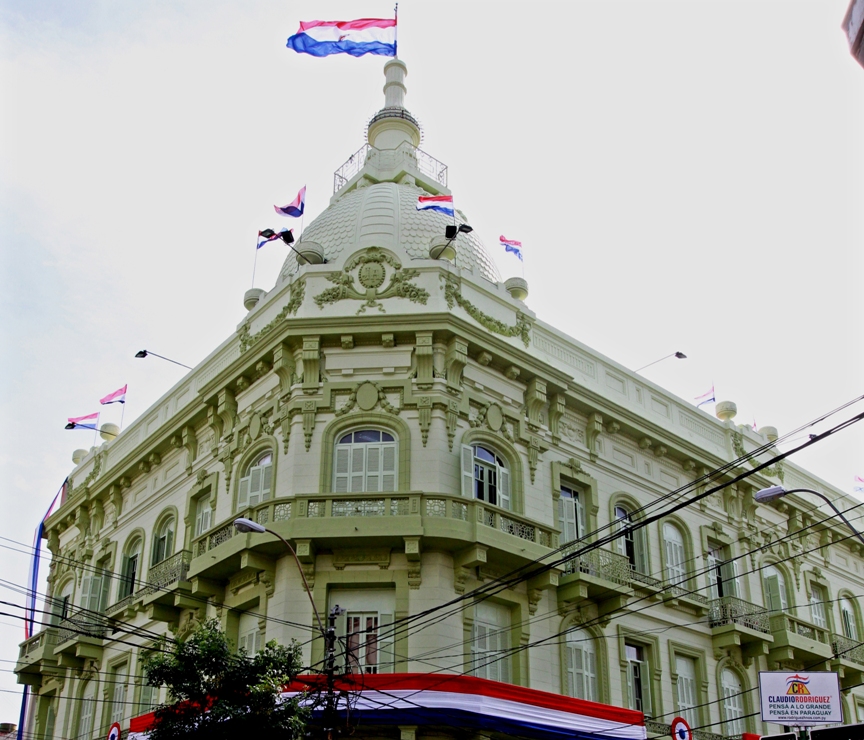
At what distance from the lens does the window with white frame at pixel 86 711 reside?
30312 millimetres

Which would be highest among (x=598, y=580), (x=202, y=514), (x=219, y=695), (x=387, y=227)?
(x=387, y=227)

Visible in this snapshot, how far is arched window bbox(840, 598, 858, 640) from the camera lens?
36.4m

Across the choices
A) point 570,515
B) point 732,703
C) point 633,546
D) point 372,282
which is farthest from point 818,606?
point 372,282

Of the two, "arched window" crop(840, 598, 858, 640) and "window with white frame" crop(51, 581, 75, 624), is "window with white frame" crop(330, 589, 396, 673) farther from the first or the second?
"arched window" crop(840, 598, 858, 640)

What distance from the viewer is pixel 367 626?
917 inches

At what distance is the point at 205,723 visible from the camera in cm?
1788

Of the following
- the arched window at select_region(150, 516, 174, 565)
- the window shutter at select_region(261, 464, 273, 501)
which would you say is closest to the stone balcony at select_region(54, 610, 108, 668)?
the arched window at select_region(150, 516, 174, 565)

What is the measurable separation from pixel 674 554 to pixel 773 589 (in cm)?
503

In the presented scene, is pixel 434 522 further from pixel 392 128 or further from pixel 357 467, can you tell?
pixel 392 128

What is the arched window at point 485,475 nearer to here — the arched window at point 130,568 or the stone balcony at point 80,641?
the arched window at point 130,568

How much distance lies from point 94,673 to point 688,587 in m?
17.8

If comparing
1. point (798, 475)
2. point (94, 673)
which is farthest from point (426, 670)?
point (798, 475)

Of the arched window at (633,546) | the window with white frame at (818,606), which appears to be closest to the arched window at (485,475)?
the arched window at (633,546)

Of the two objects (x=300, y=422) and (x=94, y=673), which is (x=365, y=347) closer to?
(x=300, y=422)
